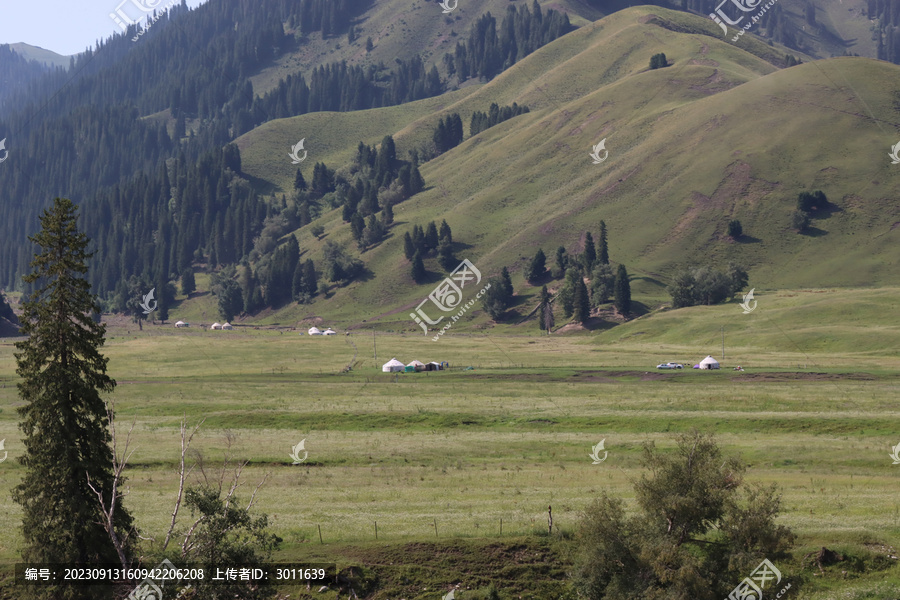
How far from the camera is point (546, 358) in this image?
4582 inches

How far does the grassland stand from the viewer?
3247cm

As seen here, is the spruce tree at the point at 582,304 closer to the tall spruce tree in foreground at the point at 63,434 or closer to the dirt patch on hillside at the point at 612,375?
the dirt patch on hillside at the point at 612,375

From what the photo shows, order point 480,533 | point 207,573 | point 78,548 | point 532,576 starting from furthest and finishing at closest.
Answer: point 480,533, point 532,576, point 78,548, point 207,573

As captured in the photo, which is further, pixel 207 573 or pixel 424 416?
pixel 424 416

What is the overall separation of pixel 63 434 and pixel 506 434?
39840 mm

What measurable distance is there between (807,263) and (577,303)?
188ft

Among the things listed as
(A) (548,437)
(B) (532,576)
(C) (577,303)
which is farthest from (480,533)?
(C) (577,303)

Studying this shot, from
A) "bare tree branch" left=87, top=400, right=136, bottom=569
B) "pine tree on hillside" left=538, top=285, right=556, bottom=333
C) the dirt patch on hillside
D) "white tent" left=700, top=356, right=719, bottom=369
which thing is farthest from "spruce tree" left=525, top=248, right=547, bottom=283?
"bare tree branch" left=87, top=400, right=136, bottom=569

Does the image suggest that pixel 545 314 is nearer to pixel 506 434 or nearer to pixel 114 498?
pixel 506 434

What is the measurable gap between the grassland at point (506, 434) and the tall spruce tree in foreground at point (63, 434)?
6654 millimetres

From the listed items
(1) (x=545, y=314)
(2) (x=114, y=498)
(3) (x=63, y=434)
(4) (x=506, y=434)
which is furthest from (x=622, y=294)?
(2) (x=114, y=498)

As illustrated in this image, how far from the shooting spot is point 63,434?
86.0ft

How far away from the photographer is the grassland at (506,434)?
3247 cm

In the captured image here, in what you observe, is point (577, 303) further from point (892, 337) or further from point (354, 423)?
point (354, 423)
